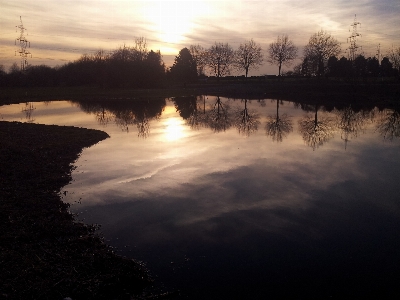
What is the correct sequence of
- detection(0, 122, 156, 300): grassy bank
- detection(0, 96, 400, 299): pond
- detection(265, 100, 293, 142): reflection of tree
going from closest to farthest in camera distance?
detection(0, 122, 156, 300): grassy bank → detection(0, 96, 400, 299): pond → detection(265, 100, 293, 142): reflection of tree

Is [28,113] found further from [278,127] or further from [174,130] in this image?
[278,127]

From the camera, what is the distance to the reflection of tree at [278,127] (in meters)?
27.9

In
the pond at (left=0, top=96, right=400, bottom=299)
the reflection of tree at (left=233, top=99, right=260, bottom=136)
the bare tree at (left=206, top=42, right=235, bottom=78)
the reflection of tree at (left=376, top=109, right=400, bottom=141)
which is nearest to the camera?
the pond at (left=0, top=96, right=400, bottom=299)

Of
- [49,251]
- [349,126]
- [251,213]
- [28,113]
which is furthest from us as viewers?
[28,113]

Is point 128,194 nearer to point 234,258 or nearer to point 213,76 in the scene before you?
point 234,258

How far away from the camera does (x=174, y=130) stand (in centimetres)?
3134

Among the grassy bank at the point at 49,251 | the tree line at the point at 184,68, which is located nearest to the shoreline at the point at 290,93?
the tree line at the point at 184,68

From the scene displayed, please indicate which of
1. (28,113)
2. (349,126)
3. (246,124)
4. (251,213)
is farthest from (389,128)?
(28,113)

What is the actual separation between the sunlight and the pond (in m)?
3.21

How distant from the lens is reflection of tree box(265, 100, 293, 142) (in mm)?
27906

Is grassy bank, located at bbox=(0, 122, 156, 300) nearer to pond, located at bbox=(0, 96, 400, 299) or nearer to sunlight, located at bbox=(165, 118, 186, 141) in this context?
pond, located at bbox=(0, 96, 400, 299)

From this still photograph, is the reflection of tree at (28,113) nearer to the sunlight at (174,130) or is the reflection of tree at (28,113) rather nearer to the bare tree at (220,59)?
the sunlight at (174,130)

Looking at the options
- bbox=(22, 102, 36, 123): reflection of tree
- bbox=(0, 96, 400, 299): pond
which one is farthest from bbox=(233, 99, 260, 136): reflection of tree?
bbox=(22, 102, 36, 123): reflection of tree

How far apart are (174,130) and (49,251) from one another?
23.1 metres
